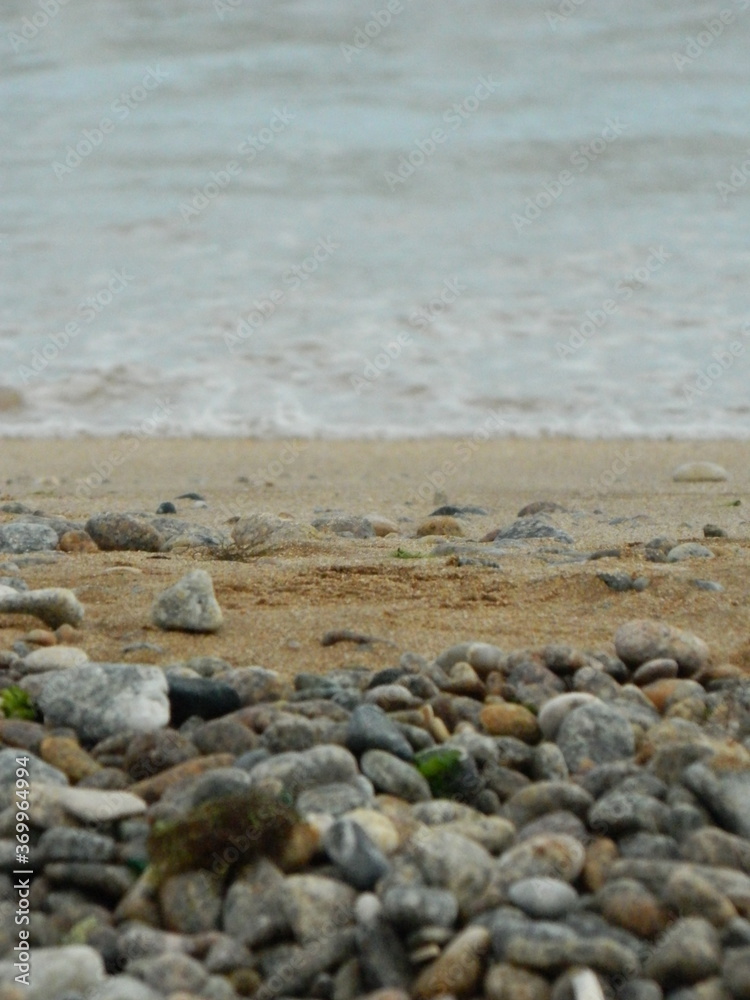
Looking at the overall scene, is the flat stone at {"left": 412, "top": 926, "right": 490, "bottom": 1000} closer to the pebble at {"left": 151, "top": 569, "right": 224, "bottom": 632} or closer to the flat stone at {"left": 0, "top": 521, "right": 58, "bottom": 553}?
the pebble at {"left": 151, "top": 569, "right": 224, "bottom": 632}

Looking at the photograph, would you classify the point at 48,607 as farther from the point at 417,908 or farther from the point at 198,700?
the point at 417,908

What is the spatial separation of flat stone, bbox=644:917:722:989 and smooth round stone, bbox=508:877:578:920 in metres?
0.15

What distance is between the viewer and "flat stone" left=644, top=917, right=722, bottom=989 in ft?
5.24

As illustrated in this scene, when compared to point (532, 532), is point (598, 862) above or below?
above

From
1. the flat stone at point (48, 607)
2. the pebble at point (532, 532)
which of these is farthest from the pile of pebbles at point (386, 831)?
the pebble at point (532, 532)

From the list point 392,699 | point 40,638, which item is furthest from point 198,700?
point 40,638

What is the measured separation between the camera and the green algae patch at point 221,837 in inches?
71.5

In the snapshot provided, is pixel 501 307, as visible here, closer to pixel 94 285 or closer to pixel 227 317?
pixel 227 317

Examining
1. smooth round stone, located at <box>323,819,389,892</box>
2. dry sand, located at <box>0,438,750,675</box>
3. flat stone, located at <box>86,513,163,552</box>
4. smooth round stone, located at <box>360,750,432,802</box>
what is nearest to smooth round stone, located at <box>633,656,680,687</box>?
dry sand, located at <box>0,438,750,675</box>

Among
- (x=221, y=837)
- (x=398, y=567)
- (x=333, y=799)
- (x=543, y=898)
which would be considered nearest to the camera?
(x=543, y=898)

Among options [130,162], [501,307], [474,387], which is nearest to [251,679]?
[474,387]

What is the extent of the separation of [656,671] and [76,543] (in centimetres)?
204

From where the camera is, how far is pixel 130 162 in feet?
42.5

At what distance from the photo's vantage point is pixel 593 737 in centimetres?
216
